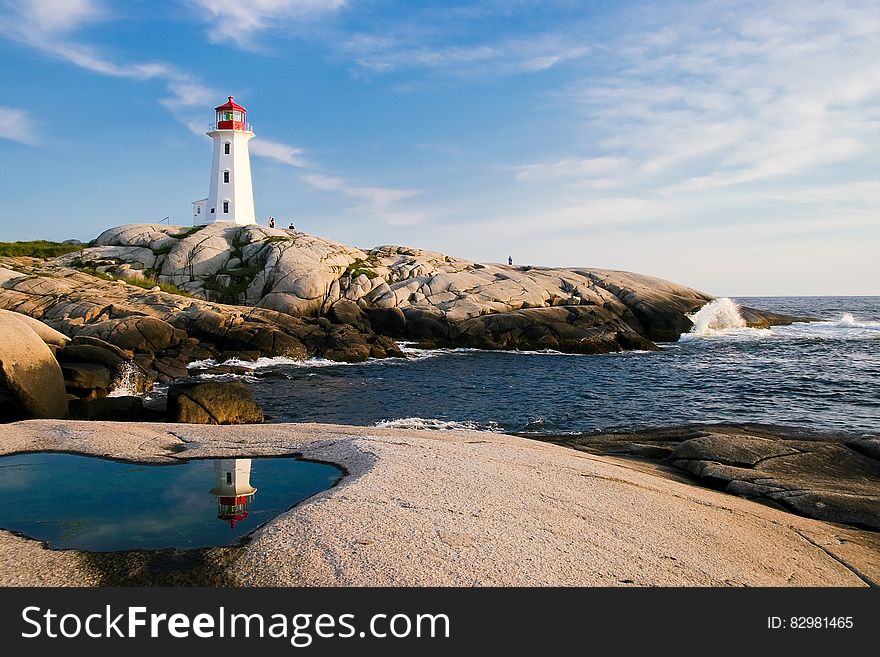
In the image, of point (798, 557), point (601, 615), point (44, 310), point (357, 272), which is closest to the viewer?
point (601, 615)

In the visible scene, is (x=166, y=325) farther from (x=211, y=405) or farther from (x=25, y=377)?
(x=211, y=405)

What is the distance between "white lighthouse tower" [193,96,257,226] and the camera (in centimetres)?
6619

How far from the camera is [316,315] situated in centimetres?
4941

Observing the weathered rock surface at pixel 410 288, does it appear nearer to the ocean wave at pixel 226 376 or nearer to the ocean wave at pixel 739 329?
the ocean wave at pixel 739 329

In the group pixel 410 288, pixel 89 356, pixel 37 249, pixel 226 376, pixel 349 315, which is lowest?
pixel 226 376

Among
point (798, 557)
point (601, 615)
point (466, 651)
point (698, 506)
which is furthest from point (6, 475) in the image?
point (798, 557)

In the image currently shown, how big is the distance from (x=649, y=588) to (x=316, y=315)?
4499 cm

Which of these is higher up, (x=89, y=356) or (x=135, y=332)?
(x=135, y=332)

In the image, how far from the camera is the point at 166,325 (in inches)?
1505

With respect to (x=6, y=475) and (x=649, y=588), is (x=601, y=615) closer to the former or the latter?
(x=649, y=588)

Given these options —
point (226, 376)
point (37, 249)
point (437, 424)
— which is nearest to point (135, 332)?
point (226, 376)

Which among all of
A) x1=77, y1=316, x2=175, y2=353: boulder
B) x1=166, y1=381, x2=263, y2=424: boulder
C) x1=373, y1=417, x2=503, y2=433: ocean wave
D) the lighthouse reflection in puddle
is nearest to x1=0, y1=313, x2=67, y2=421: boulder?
x1=166, y1=381, x2=263, y2=424: boulder

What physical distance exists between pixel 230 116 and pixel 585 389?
5455 centimetres

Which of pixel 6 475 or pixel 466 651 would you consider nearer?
pixel 466 651
